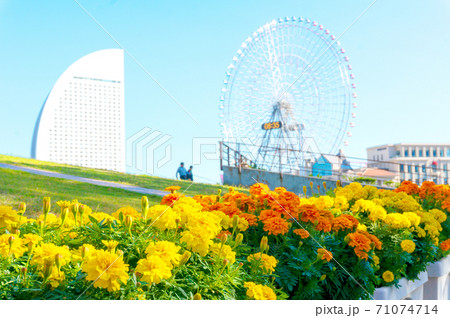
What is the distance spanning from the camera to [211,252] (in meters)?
1.41

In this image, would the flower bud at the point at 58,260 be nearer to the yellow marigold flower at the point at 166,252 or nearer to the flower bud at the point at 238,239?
the yellow marigold flower at the point at 166,252

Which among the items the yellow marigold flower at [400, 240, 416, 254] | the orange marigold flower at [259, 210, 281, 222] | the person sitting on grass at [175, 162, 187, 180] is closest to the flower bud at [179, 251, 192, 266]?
the orange marigold flower at [259, 210, 281, 222]

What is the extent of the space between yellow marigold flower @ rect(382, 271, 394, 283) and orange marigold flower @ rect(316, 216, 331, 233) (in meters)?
0.39

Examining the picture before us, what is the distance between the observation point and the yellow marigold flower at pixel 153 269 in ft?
3.63

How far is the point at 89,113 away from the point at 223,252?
617cm

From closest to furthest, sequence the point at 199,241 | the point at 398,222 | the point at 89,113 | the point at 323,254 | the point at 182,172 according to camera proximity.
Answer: the point at 199,241 < the point at 323,254 < the point at 398,222 < the point at 89,113 < the point at 182,172

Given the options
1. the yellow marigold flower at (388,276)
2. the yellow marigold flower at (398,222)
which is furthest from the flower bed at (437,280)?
the yellow marigold flower at (388,276)

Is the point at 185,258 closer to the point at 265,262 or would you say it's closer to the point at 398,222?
the point at 265,262

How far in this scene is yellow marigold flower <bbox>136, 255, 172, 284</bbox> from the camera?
111 centimetres

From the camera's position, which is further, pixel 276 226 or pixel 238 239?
pixel 276 226

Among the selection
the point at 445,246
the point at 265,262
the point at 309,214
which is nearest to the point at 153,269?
the point at 265,262

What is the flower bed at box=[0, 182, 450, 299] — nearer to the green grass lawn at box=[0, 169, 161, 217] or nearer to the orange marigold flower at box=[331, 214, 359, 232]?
the orange marigold flower at box=[331, 214, 359, 232]

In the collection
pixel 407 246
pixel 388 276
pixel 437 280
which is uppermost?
pixel 407 246

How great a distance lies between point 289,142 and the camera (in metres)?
13.7
